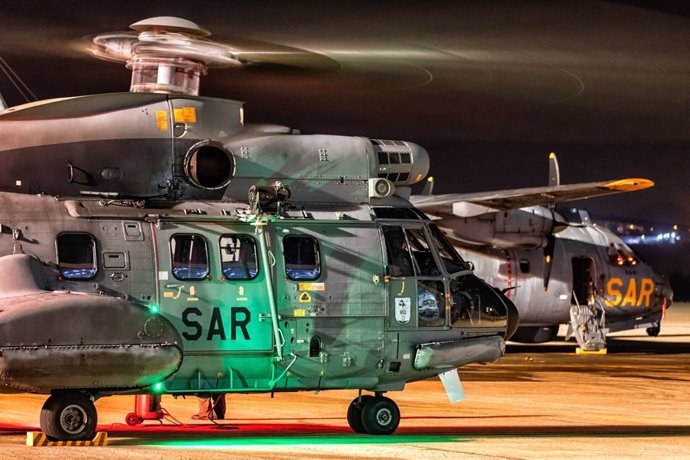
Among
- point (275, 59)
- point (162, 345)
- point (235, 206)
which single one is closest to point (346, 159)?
point (235, 206)

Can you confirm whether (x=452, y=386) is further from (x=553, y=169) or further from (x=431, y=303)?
(x=553, y=169)

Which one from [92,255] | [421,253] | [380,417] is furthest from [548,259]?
[92,255]

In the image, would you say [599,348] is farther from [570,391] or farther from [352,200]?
[352,200]

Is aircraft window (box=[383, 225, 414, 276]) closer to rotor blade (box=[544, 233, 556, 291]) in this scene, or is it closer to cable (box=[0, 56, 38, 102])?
cable (box=[0, 56, 38, 102])

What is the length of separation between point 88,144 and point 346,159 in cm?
308

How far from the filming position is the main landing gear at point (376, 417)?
15305 millimetres

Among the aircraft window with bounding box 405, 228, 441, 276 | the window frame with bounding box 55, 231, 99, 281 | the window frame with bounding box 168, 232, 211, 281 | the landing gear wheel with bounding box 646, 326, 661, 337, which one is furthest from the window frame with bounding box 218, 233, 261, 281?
the landing gear wheel with bounding box 646, 326, 661, 337

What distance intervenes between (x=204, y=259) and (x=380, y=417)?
2870 mm

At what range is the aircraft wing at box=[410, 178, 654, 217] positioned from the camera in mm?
26938

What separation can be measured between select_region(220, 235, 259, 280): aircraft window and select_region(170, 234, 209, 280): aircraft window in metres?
0.22

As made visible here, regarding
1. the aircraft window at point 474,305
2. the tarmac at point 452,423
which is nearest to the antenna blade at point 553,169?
the tarmac at point 452,423

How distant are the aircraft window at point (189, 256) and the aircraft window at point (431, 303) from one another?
262cm

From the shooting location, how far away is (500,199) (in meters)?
27.9

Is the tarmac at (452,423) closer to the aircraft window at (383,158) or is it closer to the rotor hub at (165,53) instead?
the aircraft window at (383,158)
